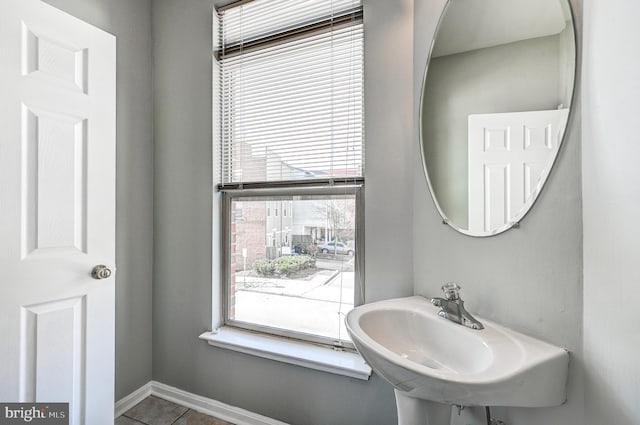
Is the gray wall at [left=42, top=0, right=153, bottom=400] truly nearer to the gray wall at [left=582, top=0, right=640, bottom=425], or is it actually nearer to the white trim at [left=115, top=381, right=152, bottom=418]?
the white trim at [left=115, top=381, right=152, bottom=418]

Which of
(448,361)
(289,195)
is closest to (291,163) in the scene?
(289,195)

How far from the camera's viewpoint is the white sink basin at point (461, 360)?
682 millimetres

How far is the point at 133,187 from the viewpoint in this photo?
5.59ft

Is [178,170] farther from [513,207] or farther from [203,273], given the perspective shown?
[513,207]

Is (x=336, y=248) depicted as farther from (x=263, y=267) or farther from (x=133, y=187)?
(x=133, y=187)

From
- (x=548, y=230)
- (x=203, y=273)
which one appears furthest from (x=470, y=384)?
(x=203, y=273)

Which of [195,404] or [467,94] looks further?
[195,404]

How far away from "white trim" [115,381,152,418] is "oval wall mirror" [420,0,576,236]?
1998mm

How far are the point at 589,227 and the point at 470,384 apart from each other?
485mm

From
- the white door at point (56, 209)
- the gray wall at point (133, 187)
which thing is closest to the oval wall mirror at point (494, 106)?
the white door at point (56, 209)

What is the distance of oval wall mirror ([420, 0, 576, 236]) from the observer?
Result: 0.81m

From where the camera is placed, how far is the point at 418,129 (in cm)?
122

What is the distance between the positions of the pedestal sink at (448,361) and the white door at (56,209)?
1.13 m

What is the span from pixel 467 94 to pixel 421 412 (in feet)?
3.62
